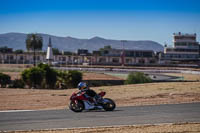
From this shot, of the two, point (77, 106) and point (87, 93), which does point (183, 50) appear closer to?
point (87, 93)

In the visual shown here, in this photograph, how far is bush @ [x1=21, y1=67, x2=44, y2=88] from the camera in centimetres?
4266

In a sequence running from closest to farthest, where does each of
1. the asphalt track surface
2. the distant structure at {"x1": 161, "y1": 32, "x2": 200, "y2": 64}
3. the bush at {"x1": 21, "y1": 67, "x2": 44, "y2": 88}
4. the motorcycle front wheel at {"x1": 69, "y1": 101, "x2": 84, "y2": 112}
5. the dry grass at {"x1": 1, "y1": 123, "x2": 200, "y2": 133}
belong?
the dry grass at {"x1": 1, "y1": 123, "x2": 200, "y2": 133} → the asphalt track surface → the motorcycle front wheel at {"x1": 69, "y1": 101, "x2": 84, "y2": 112} → the bush at {"x1": 21, "y1": 67, "x2": 44, "y2": 88} → the distant structure at {"x1": 161, "y1": 32, "x2": 200, "y2": 64}

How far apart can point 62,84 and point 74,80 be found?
1419 mm

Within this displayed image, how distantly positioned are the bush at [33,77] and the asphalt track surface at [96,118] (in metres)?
25.5

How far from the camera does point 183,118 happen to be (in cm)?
1484

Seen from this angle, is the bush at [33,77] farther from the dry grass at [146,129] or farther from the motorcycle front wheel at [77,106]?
the dry grass at [146,129]

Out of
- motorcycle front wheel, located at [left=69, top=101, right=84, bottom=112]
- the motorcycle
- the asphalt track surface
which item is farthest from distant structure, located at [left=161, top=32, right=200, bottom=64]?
the asphalt track surface

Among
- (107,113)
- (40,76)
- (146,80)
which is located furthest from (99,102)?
(146,80)

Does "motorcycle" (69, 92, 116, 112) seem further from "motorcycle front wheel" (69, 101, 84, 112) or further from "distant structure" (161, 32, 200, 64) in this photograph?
"distant structure" (161, 32, 200, 64)

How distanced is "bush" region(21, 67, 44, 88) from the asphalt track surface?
25.5 m

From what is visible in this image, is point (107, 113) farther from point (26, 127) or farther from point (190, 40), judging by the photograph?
point (190, 40)

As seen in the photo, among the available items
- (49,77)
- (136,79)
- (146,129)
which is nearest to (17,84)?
(49,77)

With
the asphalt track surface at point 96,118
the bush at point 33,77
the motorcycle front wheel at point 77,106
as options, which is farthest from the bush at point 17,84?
the motorcycle front wheel at point 77,106

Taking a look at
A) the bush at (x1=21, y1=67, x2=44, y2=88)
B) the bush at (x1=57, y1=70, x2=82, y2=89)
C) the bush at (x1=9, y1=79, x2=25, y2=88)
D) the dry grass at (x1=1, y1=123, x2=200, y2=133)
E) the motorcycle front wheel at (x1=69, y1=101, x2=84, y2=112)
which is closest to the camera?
the dry grass at (x1=1, y1=123, x2=200, y2=133)
